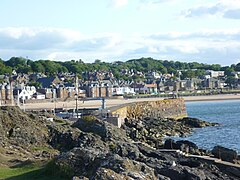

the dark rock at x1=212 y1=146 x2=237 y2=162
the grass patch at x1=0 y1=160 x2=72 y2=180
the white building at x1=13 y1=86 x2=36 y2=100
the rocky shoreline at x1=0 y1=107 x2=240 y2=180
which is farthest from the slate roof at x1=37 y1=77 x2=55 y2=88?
the grass patch at x1=0 y1=160 x2=72 y2=180

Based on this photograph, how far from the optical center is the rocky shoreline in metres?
12.8

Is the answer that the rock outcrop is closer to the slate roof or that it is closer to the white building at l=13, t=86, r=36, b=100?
the white building at l=13, t=86, r=36, b=100

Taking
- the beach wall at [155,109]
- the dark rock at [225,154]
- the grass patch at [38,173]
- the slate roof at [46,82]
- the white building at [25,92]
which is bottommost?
the beach wall at [155,109]

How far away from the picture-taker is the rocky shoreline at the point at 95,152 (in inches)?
502

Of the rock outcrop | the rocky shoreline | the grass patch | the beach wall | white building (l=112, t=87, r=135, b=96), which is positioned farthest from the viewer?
white building (l=112, t=87, r=135, b=96)

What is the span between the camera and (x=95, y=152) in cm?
1434

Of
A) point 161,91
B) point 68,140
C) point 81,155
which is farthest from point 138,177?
point 161,91

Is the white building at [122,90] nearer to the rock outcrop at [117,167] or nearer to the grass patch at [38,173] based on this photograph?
the rock outcrop at [117,167]

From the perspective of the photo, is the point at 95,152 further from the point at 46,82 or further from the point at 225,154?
the point at 46,82

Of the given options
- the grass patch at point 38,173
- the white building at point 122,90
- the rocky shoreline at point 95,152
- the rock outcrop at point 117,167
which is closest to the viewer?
the rock outcrop at point 117,167

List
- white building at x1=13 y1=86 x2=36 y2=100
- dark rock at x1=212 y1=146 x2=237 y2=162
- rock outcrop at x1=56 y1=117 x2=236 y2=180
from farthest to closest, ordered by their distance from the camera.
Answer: white building at x1=13 y1=86 x2=36 y2=100 → dark rock at x1=212 y1=146 x2=237 y2=162 → rock outcrop at x1=56 y1=117 x2=236 y2=180

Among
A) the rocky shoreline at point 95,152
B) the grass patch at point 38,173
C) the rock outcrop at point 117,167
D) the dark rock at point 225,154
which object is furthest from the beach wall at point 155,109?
the grass patch at point 38,173

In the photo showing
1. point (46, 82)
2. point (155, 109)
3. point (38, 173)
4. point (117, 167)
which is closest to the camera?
point (117, 167)

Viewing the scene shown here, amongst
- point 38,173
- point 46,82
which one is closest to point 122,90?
point 46,82
